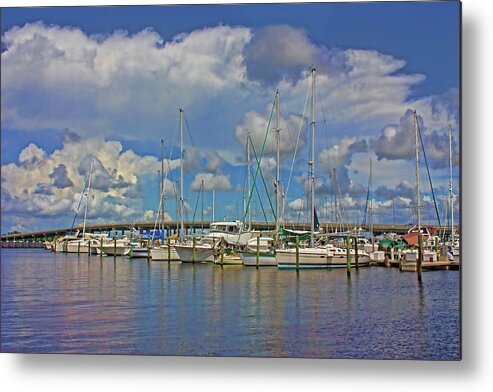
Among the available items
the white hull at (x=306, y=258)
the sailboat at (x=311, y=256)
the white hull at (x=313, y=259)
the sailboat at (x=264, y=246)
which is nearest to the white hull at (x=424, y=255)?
the sailboat at (x=311, y=256)

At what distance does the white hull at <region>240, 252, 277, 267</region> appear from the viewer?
1529 cm

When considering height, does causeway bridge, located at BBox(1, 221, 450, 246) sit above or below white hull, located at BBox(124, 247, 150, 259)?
above

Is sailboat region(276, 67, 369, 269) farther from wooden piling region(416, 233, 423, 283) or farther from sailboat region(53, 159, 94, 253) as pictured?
sailboat region(53, 159, 94, 253)

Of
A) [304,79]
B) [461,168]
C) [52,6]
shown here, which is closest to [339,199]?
[304,79]

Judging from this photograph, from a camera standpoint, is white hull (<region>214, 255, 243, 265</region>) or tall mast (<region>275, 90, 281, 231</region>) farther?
white hull (<region>214, 255, 243, 265</region>)

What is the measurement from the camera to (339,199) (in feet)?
29.8

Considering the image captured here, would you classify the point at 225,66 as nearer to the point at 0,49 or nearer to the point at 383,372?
the point at 0,49

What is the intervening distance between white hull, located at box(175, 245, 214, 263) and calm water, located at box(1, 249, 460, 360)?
5009 millimetres

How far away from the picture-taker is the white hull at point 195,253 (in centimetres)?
1683

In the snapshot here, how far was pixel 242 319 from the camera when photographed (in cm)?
843

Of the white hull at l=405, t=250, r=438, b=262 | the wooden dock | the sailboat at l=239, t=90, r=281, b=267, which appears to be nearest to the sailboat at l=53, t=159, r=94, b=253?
the sailboat at l=239, t=90, r=281, b=267

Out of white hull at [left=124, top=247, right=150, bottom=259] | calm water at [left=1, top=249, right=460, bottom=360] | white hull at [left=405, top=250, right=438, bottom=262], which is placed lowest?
calm water at [left=1, top=249, right=460, bottom=360]

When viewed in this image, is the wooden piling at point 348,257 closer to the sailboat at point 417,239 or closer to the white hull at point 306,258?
the white hull at point 306,258

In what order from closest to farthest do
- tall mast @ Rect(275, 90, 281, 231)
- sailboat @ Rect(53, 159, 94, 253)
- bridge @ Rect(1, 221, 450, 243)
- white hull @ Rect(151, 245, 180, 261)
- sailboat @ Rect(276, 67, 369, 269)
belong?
tall mast @ Rect(275, 90, 281, 231) < sailboat @ Rect(53, 159, 94, 253) < bridge @ Rect(1, 221, 450, 243) < sailboat @ Rect(276, 67, 369, 269) < white hull @ Rect(151, 245, 180, 261)
